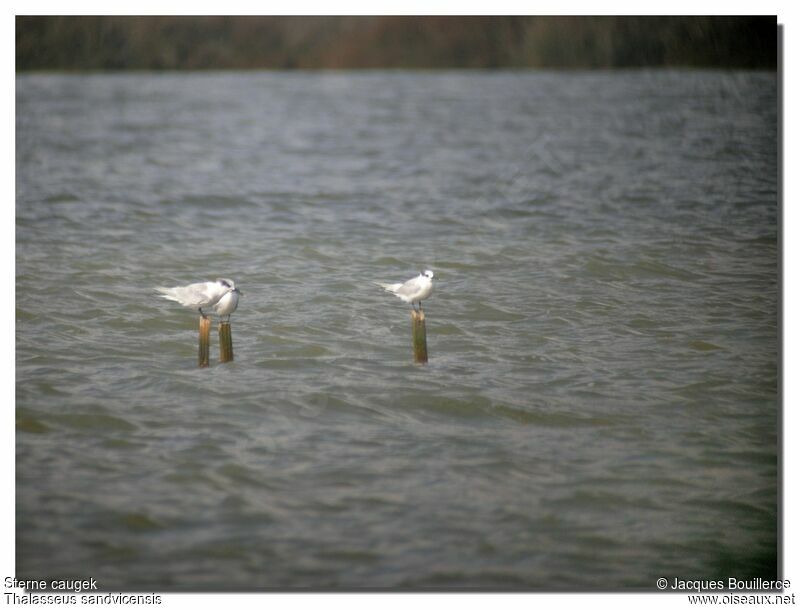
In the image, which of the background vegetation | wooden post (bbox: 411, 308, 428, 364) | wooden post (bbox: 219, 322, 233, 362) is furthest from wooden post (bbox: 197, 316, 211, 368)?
the background vegetation

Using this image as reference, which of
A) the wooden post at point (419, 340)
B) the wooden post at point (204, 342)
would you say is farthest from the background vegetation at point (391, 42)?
the wooden post at point (419, 340)

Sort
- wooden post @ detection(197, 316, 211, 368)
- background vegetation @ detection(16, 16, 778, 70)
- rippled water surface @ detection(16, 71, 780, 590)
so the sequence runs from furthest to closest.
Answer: background vegetation @ detection(16, 16, 778, 70) → wooden post @ detection(197, 316, 211, 368) → rippled water surface @ detection(16, 71, 780, 590)

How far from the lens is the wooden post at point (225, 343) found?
24.3 ft

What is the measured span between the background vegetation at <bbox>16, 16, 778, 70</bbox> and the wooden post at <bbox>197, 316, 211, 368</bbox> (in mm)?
2843

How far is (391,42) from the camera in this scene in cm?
2125

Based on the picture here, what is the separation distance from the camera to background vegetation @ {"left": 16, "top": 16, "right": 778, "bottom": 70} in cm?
1034

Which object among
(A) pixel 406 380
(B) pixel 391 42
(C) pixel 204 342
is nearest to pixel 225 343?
(C) pixel 204 342

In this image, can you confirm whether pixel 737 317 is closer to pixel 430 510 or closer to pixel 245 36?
pixel 430 510

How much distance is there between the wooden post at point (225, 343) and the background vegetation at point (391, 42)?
2894 millimetres

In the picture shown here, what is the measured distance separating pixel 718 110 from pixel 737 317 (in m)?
13.6

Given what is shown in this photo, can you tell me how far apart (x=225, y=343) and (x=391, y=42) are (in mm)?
14880

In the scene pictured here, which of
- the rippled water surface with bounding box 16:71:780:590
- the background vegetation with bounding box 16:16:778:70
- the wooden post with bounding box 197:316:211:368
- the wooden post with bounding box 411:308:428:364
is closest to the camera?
the rippled water surface with bounding box 16:71:780:590

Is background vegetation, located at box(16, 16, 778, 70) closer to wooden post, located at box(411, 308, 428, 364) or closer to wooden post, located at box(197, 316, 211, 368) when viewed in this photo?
wooden post, located at box(197, 316, 211, 368)
